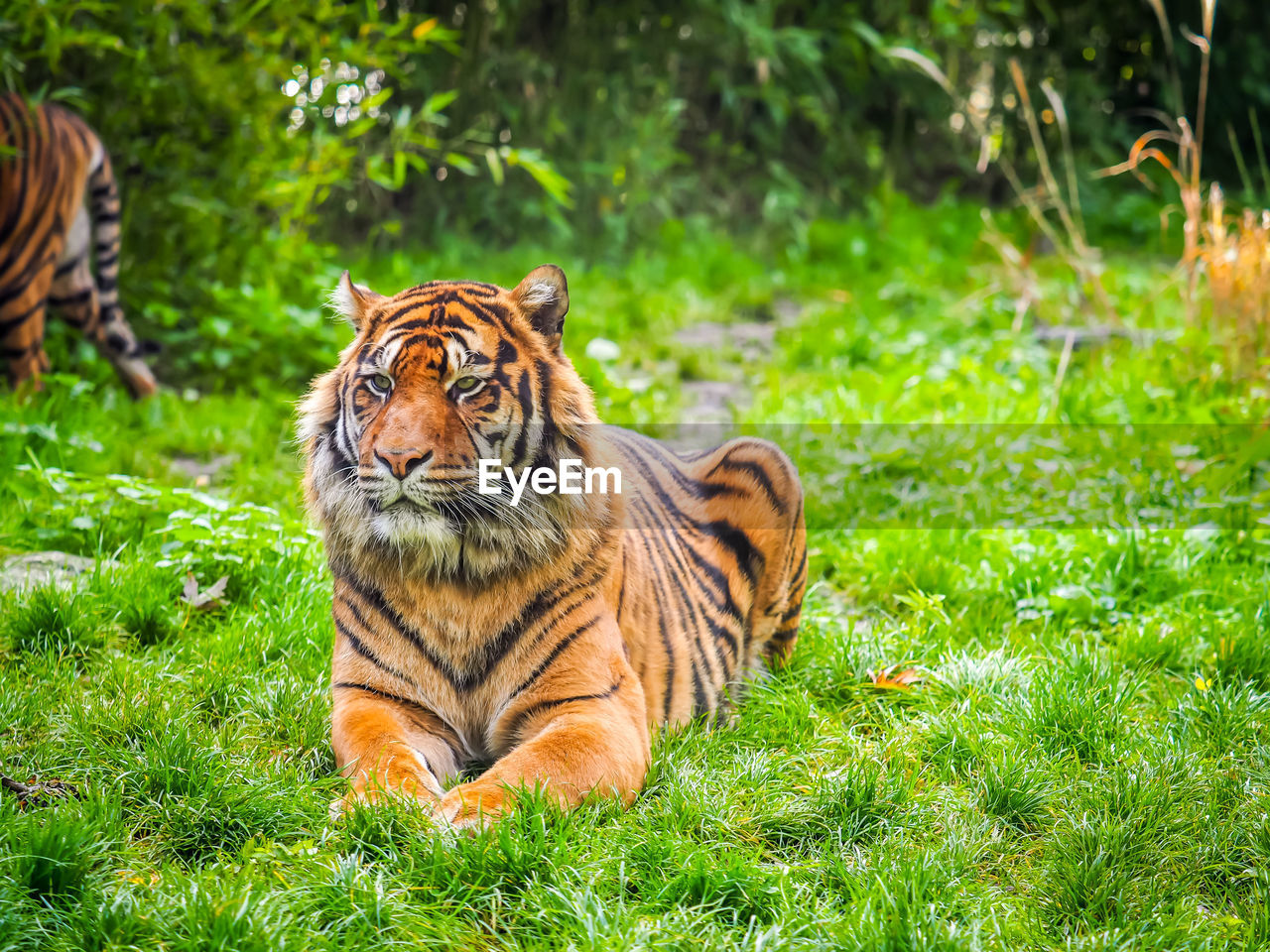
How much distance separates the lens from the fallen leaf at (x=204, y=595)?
11.8 ft

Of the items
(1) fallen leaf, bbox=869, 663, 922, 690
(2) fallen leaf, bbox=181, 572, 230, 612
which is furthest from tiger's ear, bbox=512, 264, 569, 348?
(2) fallen leaf, bbox=181, 572, 230, 612

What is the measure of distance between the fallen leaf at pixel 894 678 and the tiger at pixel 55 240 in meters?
4.18

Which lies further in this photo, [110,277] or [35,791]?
[110,277]

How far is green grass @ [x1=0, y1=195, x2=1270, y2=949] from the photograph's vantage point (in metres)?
2.19

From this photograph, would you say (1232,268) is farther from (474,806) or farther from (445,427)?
(474,806)

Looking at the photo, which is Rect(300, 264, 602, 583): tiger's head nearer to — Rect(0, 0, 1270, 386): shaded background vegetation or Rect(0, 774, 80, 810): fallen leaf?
Rect(0, 774, 80, 810): fallen leaf

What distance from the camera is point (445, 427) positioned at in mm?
2496

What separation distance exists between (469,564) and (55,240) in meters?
4.11

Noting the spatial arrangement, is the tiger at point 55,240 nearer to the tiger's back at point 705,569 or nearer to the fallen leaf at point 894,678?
the tiger's back at point 705,569

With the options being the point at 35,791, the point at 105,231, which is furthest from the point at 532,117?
the point at 35,791

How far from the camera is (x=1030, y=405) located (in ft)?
19.0

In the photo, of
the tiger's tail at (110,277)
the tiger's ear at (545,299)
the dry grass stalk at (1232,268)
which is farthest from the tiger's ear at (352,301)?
the dry grass stalk at (1232,268)

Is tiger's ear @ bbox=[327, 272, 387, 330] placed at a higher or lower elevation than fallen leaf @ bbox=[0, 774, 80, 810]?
higher

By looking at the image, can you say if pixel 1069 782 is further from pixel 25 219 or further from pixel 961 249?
pixel 961 249
